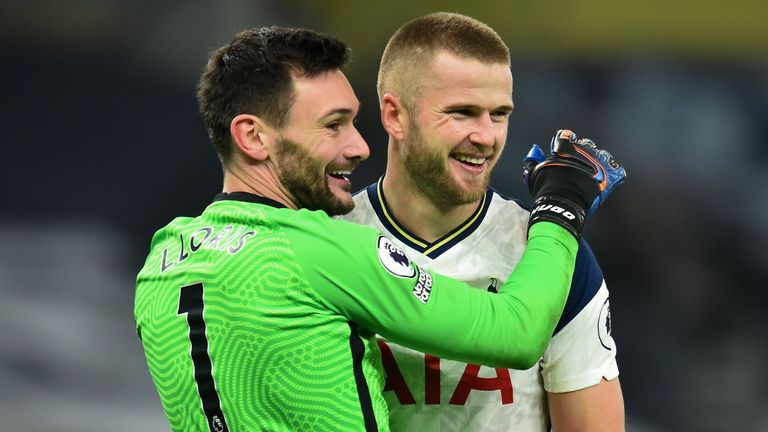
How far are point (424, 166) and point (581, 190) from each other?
1.13 ft

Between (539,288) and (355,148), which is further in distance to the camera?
(355,148)

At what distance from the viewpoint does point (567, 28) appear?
3965 mm

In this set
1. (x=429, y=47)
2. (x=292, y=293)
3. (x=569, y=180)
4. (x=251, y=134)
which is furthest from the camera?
(x=429, y=47)

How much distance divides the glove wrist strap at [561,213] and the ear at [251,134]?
0.56m

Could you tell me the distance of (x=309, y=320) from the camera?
1788 mm

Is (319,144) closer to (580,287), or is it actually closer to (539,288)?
(539,288)

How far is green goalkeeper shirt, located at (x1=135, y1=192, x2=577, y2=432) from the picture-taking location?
178cm

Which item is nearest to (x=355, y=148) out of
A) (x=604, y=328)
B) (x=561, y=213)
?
(x=561, y=213)

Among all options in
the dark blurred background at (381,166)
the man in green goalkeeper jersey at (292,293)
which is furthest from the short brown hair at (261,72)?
the dark blurred background at (381,166)

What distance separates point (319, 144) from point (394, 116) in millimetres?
319

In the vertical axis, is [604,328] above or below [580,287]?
below

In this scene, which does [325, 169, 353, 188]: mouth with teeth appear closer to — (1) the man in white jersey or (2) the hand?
(1) the man in white jersey

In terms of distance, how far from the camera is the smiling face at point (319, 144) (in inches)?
77.6

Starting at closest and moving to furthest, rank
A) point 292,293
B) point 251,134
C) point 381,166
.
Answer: point 292,293, point 251,134, point 381,166
